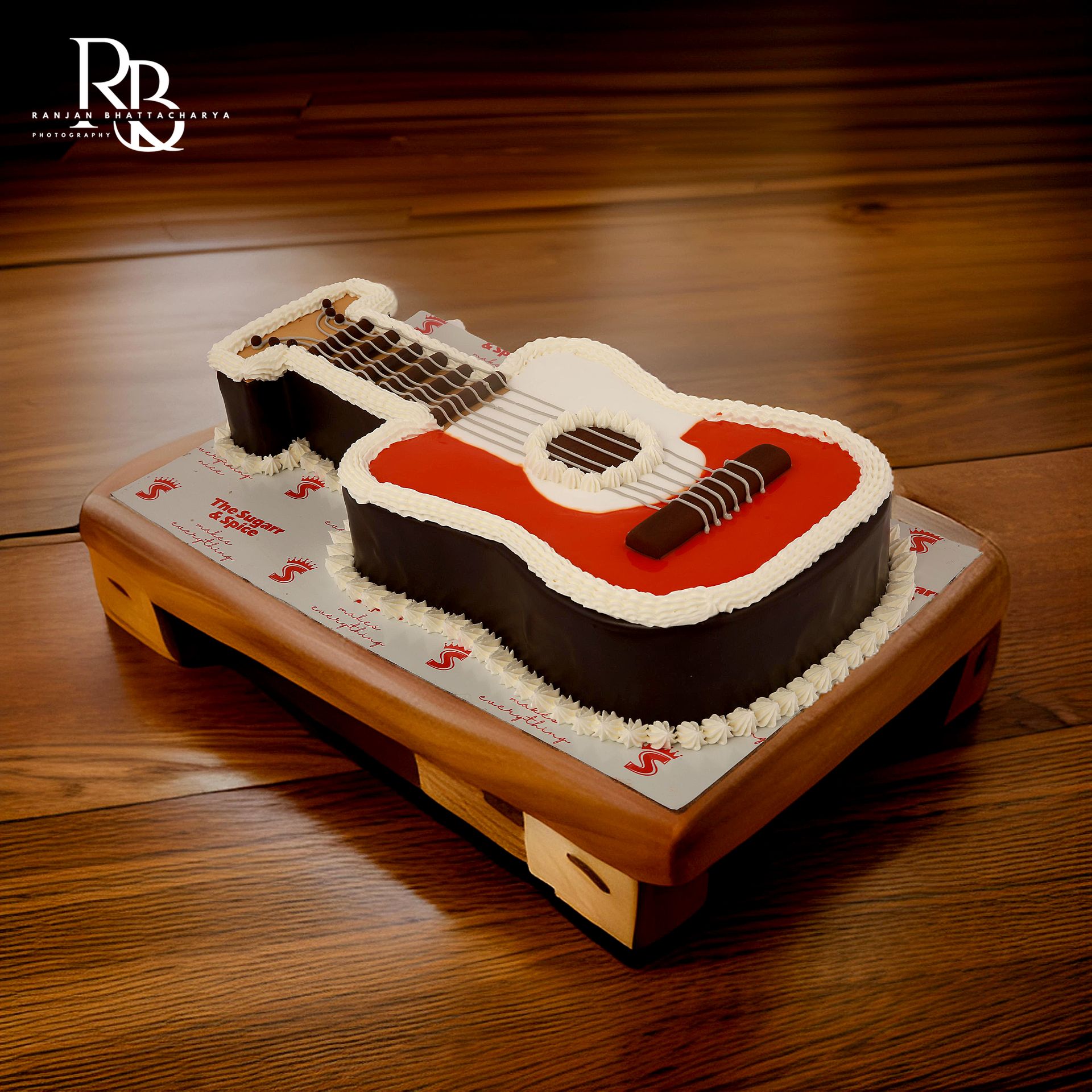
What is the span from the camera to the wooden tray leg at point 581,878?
0.90 m

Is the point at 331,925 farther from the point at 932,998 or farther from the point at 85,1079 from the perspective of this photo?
the point at 932,998

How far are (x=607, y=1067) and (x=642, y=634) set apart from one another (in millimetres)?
328

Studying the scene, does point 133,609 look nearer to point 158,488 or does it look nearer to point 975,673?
point 158,488

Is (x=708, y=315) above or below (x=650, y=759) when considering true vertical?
above

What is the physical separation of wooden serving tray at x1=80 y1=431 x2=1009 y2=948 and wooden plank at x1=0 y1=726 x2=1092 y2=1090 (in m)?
0.06

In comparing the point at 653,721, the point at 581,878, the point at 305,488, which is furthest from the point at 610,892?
the point at 305,488

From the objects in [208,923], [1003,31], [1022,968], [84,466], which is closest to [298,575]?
[208,923]

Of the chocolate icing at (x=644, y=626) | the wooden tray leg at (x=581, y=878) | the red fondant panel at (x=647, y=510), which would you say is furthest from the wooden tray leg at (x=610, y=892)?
the red fondant panel at (x=647, y=510)

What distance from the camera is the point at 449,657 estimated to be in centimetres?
101

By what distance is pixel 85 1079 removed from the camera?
0.88 meters

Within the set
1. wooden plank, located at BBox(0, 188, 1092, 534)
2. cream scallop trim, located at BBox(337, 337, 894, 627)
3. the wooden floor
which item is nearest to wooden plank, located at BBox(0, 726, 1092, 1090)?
the wooden floor

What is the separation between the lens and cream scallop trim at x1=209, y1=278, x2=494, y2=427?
1.11 metres

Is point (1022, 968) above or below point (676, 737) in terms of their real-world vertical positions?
below

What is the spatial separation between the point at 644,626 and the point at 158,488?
0.62 m
